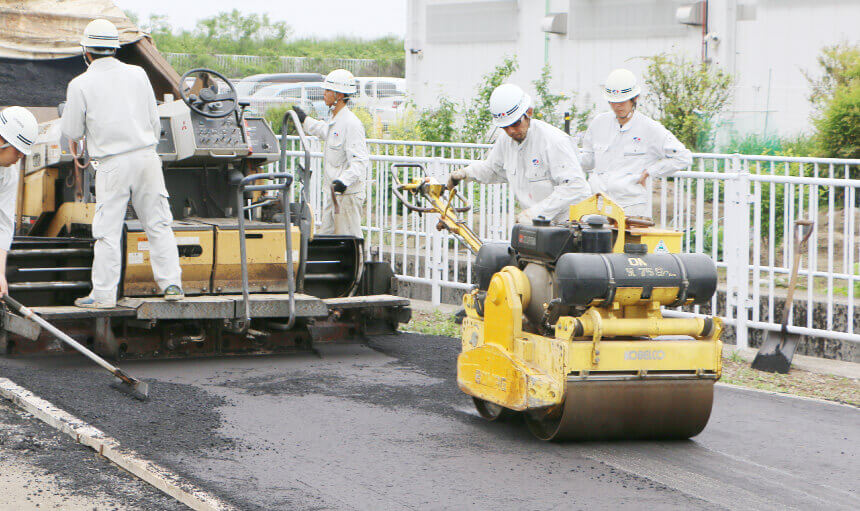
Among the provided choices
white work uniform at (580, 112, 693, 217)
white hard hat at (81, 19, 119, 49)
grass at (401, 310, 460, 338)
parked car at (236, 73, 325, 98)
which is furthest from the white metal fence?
parked car at (236, 73, 325, 98)

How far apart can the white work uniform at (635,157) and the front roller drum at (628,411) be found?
7.47 feet

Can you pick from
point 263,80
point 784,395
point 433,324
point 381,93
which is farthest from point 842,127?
point 263,80

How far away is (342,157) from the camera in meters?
10.1

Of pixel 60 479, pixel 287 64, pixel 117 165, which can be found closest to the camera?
pixel 60 479

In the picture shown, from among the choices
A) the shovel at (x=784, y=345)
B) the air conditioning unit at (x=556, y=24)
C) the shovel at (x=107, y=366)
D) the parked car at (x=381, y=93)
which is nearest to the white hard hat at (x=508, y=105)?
the shovel at (x=107, y=366)

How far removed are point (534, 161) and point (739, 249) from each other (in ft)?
8.79

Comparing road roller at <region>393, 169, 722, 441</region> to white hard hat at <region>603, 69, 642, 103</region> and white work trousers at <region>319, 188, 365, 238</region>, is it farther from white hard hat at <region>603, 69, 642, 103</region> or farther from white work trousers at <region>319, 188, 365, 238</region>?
white work trousers at <region>319, 188, 365, 238</region>

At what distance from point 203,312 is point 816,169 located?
7.10 meters

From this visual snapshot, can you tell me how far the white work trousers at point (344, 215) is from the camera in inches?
400

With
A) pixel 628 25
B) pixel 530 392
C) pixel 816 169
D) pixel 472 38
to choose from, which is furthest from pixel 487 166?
pixel 472 38

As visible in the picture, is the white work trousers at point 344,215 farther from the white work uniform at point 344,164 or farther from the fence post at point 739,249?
the fence post at point 739,249

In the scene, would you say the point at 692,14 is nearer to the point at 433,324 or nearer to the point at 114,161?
the point at 433,324

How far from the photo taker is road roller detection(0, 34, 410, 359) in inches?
304

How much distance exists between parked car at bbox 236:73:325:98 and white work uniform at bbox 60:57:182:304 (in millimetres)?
23387
